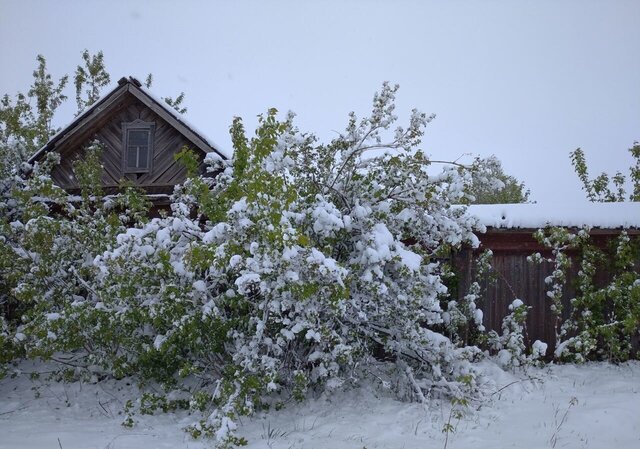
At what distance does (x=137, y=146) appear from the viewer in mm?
12609

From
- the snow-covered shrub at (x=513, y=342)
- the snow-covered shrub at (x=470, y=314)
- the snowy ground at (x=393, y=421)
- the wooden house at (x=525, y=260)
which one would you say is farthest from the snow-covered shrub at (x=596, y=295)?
the snow-covered shrub at (x=470, y=314)

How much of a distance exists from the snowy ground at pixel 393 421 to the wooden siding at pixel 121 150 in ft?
19.8

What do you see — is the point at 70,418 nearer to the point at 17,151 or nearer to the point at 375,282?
the point at 375,282

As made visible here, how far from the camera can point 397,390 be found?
6488 mm

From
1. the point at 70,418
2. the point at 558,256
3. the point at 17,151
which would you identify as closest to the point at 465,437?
the point at 558,256

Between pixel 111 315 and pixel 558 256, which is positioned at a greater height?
pixel 558 256

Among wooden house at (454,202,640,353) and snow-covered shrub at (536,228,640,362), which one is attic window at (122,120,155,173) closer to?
wooden house at (454,202,640,353)

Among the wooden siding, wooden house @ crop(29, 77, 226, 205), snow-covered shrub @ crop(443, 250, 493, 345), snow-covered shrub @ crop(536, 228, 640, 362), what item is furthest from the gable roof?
snow-covered shrub @ crop(536, 228, 640, 362)

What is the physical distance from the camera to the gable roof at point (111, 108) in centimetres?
1166

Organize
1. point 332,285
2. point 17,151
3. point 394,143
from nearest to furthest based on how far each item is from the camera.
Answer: point 332,285 < point 394,143 < point 17,151

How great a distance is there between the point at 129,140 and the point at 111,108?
84 centimetres

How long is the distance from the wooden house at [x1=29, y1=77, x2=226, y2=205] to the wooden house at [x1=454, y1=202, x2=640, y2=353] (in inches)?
276

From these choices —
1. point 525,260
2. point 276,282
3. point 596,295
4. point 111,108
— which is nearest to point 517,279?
point 525,260

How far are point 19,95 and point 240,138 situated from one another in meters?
16.5
